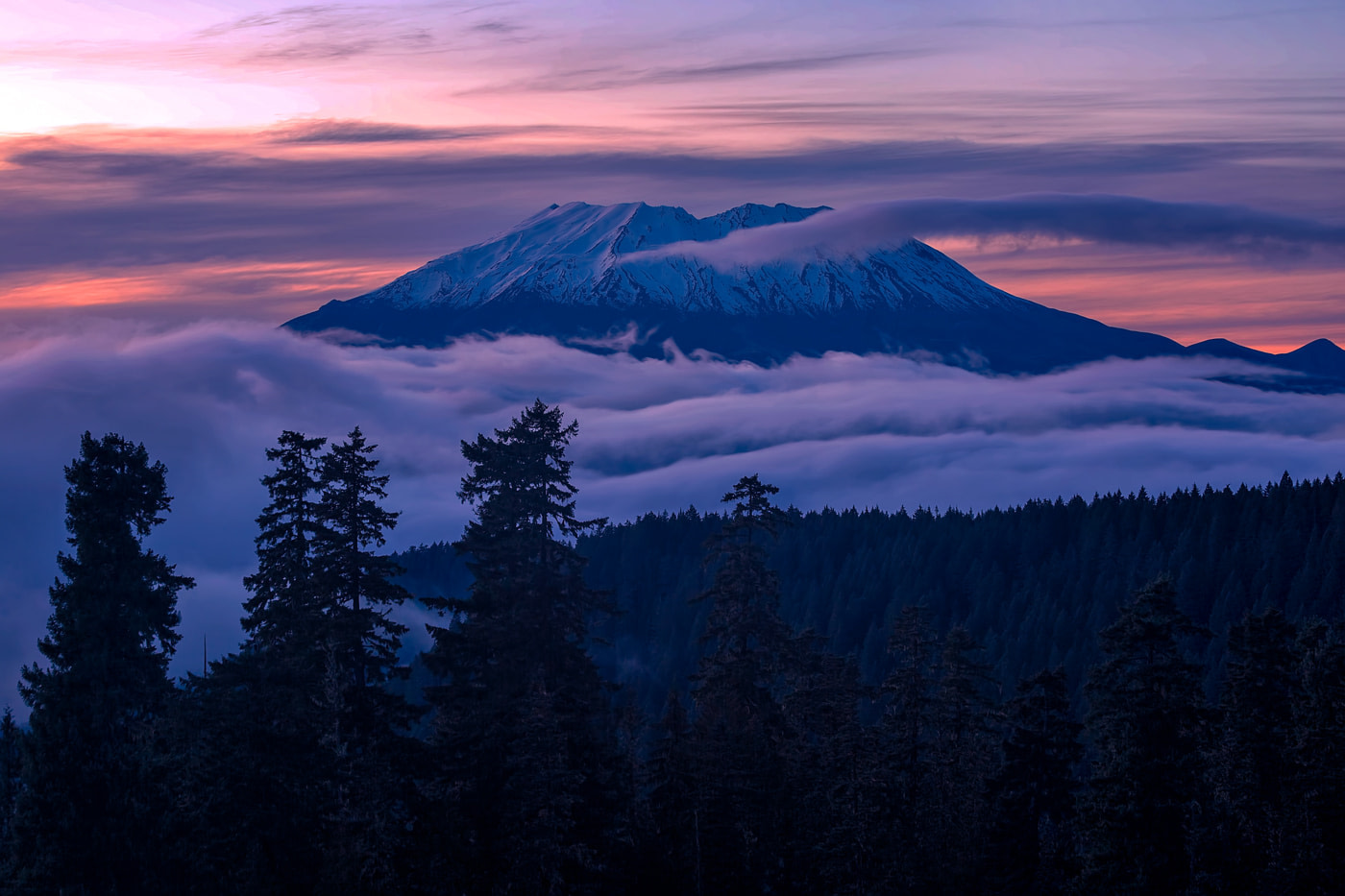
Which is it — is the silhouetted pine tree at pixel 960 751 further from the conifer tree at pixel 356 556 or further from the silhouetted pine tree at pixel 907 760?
the conifer tree at pixel 356 556

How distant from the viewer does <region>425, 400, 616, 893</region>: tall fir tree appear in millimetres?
→ 33344

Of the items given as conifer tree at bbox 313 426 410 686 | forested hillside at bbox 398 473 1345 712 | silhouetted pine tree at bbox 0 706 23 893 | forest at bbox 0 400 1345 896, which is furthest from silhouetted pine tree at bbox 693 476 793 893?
forested hillside at bbox 398 473 1345 712

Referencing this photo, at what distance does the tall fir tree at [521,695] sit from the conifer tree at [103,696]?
10404mm

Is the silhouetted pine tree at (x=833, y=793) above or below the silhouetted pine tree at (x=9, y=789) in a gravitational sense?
above

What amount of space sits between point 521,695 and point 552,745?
3.63 metres

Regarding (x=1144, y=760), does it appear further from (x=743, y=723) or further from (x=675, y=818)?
(x=675, y=818)

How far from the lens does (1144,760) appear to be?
31.9 meters

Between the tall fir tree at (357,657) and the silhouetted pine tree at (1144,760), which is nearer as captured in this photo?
the silhouetted pine tree at (1144,760)

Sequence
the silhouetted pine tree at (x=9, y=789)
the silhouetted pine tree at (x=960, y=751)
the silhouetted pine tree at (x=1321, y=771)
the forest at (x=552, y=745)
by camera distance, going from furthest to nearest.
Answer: the silhouetted pine tree at (x=960, y=751)
the silhouetted pine tree at (x=9, y=789)
the silhouetted pine tree at (x=1321, y=771)
the forest at (x=552, y=745)

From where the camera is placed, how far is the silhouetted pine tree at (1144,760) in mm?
31828

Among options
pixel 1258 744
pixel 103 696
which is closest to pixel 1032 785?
pixel 1258 744

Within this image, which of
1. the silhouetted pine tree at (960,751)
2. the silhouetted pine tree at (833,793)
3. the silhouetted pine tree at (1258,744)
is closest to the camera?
the silhouetted pine tree at (1258,744)

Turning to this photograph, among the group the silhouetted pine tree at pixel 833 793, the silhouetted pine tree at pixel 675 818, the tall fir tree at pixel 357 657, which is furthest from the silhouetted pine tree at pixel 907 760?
the tall fir tree at pixel 357 657

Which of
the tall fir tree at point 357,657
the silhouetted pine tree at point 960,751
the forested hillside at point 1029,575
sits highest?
the tall fir tree at point 357,657
